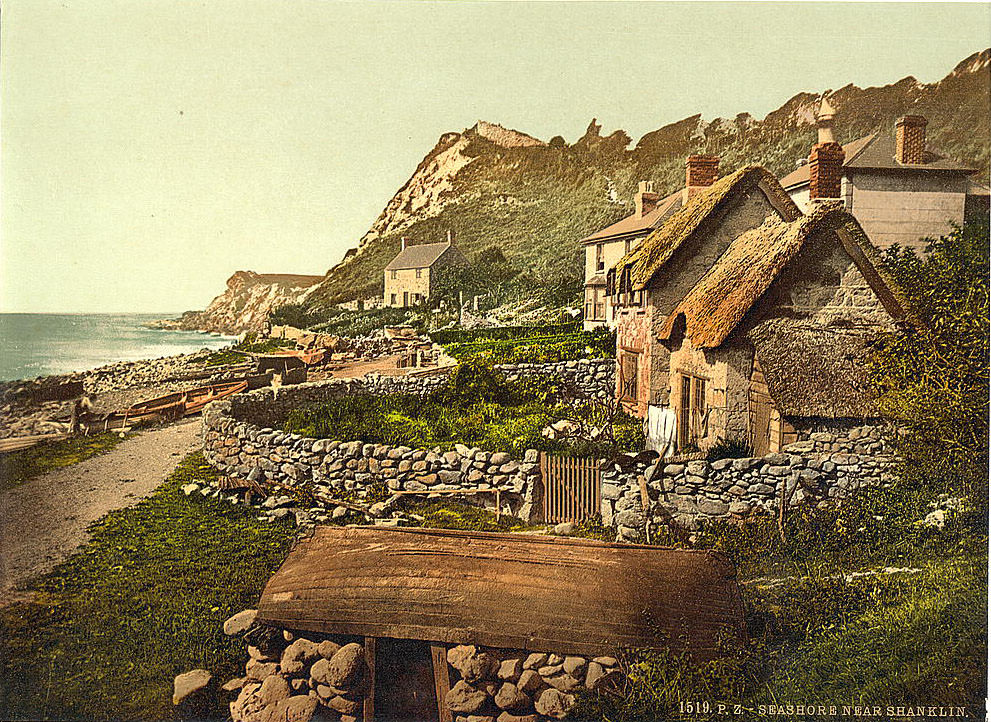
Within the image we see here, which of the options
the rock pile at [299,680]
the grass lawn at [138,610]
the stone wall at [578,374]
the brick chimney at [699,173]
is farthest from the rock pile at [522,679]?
the brick chimney at [699,173]

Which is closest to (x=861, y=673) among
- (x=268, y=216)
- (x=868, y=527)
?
(x=868, y=527)

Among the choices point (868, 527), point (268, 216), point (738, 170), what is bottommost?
point (868, 527)

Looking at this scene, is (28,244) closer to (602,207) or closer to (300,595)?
(300,595)

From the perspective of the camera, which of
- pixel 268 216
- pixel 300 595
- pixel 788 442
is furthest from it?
pixel 268 216

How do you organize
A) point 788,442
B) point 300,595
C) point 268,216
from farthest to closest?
1. point 268,216
2. point 788,442
3. point 300,595

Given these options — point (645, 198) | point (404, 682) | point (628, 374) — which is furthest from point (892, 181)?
point (404, 682)

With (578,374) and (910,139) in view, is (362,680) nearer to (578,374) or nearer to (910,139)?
(578,374)
